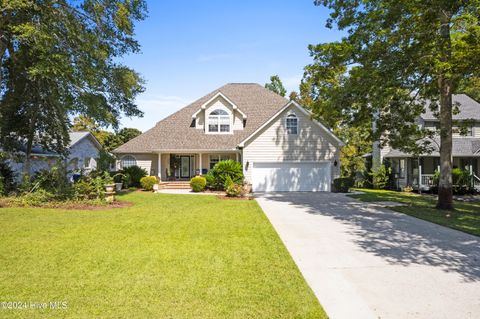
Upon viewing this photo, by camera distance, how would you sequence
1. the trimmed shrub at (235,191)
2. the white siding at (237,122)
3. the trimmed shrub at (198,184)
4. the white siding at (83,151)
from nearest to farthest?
the trimmed shrub at (235,191), the trimmed shrub at (198,184), the white siding at (237,122), the white siding at (83,151)

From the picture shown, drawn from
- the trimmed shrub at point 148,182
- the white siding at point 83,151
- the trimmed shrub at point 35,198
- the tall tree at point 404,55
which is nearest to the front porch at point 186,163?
the trimmed shrub at point 148,182

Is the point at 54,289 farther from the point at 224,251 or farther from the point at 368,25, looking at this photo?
the point at 368,25

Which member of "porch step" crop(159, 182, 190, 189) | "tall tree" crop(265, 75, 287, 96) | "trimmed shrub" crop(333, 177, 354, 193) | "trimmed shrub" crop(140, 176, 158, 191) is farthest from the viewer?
"tall tree" crop(265, 75, 287, 96)

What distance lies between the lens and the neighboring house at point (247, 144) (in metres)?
21.3

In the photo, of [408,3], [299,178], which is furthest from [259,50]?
[299,178]

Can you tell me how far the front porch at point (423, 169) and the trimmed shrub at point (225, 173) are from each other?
14.2 m

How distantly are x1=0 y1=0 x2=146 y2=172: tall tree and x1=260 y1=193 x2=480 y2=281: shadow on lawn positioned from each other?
13.5 metres

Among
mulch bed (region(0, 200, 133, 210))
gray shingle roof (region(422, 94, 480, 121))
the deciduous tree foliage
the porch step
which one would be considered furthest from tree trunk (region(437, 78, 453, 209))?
the deciduous tree foliage

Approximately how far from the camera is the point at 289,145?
70.1 ft

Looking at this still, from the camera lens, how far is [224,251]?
21.9 ft

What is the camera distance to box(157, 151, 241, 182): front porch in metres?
24.1

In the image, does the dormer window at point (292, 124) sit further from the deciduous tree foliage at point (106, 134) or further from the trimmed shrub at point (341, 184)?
the deciduous tree foliage at point (106, 134)

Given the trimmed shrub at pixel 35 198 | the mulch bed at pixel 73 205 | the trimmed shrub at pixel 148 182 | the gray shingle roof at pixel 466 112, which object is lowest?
the mulch bed at pixel 73 205

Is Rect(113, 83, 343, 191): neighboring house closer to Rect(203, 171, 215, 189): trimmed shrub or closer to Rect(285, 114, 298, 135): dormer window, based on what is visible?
Rect(285, 114, 298, 135): dormer window
